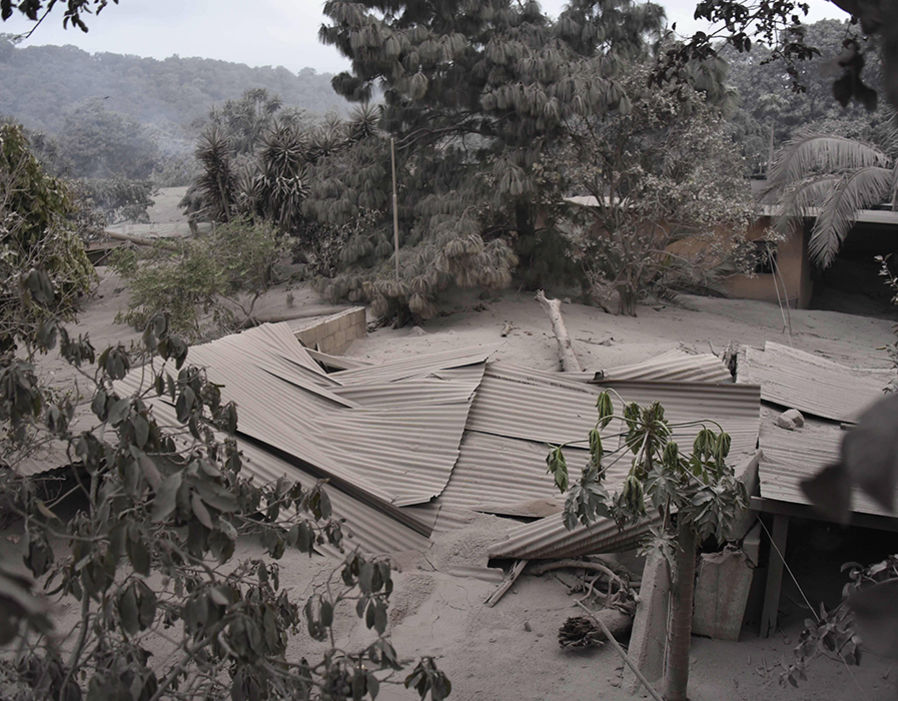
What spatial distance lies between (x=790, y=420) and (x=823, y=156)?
414 inches

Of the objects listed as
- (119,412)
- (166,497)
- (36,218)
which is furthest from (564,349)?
(166,497)

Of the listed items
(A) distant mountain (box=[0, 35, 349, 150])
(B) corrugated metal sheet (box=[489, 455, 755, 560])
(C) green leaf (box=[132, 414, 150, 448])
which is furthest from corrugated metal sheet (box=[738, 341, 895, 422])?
(A) distant mountain (box=[0, 35, 349, 150])

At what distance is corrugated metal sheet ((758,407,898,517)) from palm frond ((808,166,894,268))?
9.35m

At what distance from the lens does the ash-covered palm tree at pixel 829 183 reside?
1461 cm

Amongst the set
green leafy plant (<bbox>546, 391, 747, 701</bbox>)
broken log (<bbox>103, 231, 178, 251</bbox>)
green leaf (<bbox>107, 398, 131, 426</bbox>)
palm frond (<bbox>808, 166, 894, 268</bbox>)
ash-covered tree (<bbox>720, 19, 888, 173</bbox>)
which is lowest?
green leafy plant (<bbox>546, 391, 747, 701</bbox>)

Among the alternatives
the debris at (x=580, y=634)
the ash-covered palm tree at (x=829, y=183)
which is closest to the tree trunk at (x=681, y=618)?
the debris at (x=580, y=634)

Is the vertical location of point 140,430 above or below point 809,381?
above

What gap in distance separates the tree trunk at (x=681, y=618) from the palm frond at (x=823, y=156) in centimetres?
1269

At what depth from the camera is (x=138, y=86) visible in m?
80.2

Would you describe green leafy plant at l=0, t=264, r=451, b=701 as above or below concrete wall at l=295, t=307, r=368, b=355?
above

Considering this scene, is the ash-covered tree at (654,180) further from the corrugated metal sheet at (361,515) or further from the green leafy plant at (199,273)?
the corrugated metal sheet at (361,515)

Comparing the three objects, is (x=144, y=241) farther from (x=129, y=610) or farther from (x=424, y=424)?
(x=129, y=610)

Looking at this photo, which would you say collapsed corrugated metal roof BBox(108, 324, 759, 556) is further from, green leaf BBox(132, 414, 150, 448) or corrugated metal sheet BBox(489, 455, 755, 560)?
green leaf BBox(132, 414, 150, 448)

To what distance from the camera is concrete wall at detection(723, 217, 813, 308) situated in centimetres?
1711
